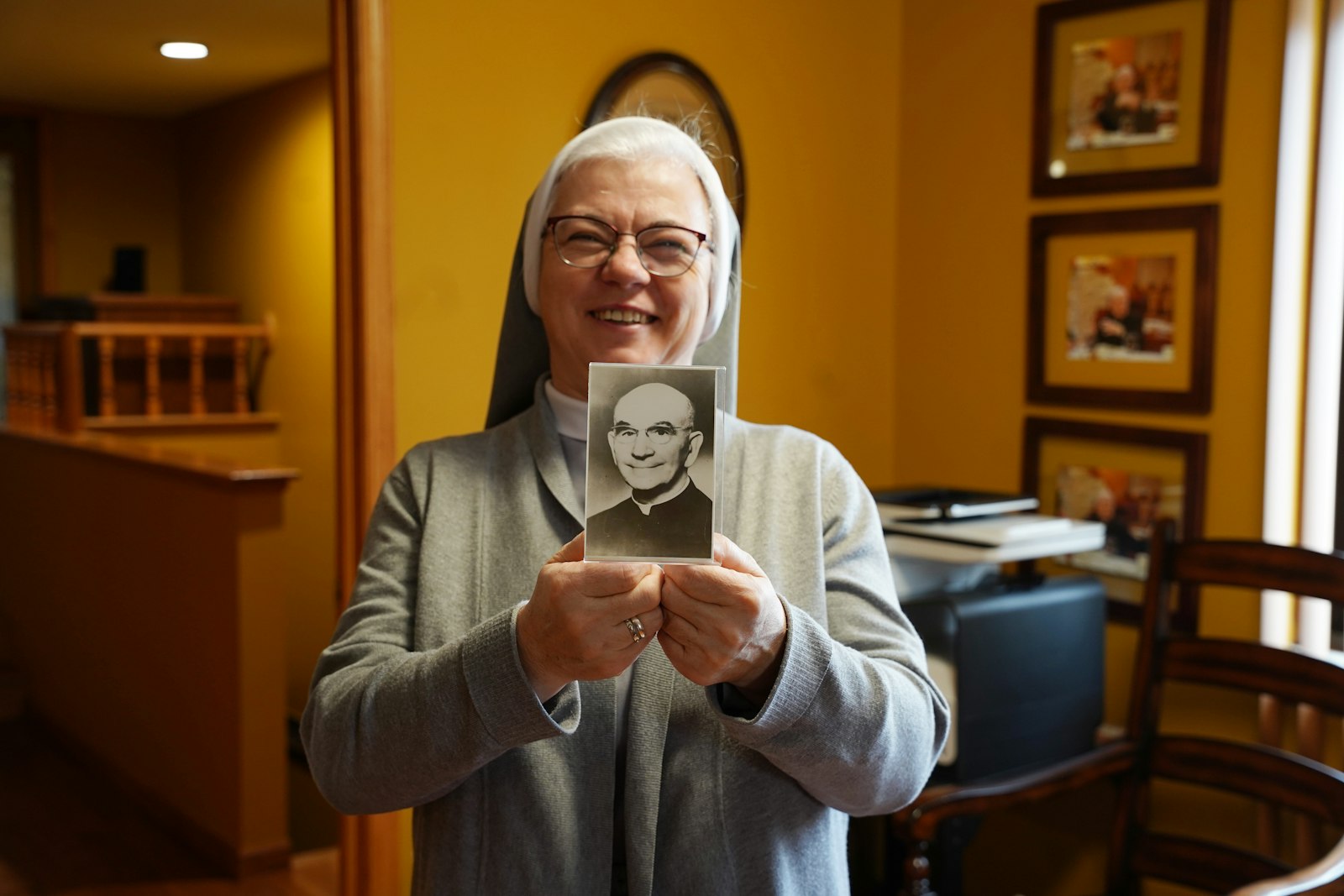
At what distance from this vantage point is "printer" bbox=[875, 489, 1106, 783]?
189 centimetres

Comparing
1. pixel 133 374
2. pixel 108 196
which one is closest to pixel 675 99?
pixel 133 374

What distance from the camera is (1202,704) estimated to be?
7.13 ft

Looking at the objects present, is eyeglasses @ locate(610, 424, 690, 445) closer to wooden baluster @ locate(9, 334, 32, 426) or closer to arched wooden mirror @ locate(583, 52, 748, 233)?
arched wooden mirror @ locate(583, 52, 748, 233)

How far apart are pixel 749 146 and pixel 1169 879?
1574mm

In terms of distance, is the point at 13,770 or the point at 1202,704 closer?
the point at 1202,704

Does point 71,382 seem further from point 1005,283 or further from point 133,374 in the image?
point 1005,283

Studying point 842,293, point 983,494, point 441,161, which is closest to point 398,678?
point 441,161

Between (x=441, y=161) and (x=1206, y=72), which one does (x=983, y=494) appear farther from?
(x=441, y=161)

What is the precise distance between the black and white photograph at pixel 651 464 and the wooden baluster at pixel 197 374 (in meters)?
4.24

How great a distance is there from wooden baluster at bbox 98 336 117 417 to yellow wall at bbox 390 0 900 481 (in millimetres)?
2944

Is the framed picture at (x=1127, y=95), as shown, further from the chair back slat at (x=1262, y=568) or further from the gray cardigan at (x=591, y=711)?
the gray cardigan at (x=591, y=711)

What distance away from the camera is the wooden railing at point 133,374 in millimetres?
4469

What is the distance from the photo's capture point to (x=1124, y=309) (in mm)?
2277

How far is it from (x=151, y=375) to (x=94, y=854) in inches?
77.6
